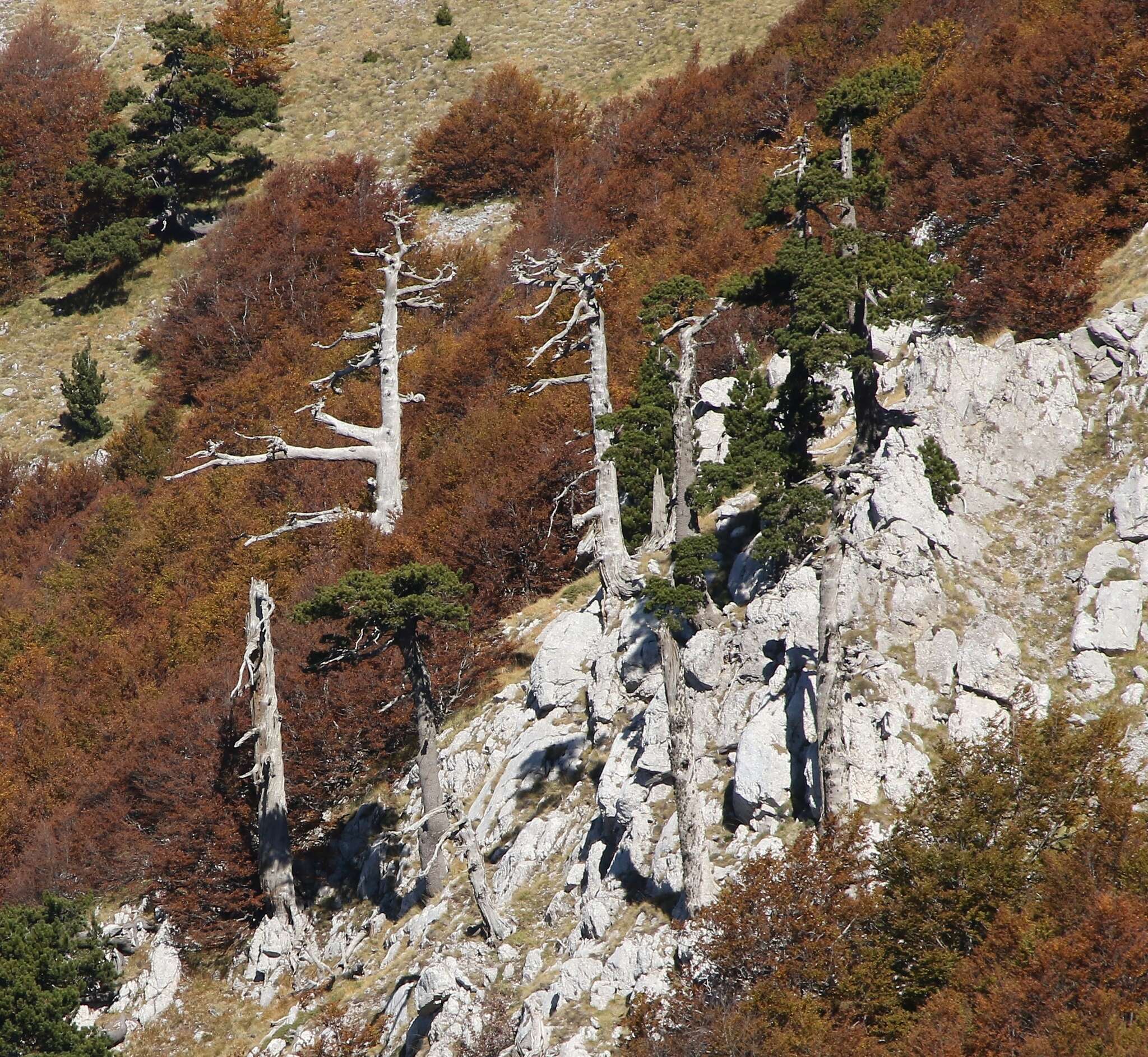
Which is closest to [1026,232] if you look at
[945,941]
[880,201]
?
[880,201]

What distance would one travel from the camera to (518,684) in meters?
23.1

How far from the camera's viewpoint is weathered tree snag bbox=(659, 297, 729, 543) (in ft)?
71.5

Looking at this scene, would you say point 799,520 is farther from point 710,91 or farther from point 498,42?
point 498,42

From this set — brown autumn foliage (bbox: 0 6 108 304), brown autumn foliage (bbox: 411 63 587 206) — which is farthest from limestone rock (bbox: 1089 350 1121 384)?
brown autumn foliage (bbox: 0 6 108 304)

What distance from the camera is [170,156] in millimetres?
54156

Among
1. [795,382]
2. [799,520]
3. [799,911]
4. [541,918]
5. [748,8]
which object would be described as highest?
[748,8]

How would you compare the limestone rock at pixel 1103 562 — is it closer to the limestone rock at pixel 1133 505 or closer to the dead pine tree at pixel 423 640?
the limestone rock at pixel 1133 505

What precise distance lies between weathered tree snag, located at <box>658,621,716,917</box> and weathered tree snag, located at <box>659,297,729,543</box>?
192 inches

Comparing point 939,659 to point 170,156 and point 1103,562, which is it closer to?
point 1103,562

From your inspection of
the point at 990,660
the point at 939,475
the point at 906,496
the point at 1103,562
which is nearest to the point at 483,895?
the point at 990,660

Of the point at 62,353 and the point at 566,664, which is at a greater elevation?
the point at 62,353

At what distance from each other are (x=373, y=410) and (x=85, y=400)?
15.0 meters

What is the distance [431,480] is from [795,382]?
13.3m

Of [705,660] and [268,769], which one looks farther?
[268,769]
